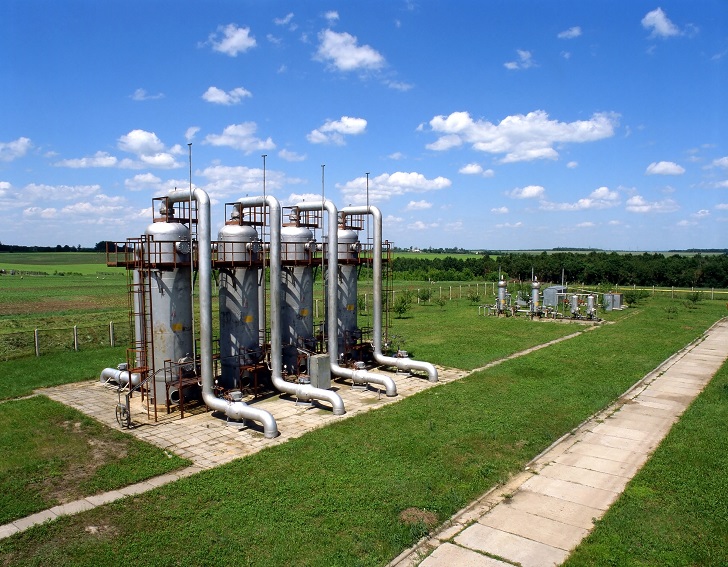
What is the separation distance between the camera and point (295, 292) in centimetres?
2105

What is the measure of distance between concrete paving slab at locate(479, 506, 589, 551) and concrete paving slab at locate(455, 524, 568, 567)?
16 centimetres

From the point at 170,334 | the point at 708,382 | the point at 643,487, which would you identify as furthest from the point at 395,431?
the point at 708,382

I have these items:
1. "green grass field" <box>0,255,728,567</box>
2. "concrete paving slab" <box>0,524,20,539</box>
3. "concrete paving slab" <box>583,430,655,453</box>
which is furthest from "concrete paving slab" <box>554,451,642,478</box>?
"concrete paving slab" <box>0,524,20,539</box>

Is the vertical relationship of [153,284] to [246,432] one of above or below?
above


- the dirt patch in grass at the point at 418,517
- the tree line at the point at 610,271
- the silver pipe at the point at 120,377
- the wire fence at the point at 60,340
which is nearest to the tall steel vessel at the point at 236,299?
the silver pipe at the point at 120,377

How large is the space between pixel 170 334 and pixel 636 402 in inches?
610

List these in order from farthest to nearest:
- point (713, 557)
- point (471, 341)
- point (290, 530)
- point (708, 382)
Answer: point (471, 341), point (708, 382), point (290, 530), point (713, 557)

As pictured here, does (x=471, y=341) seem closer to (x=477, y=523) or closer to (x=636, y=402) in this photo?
(x=636, y=402)

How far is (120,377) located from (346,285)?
915 centimetres

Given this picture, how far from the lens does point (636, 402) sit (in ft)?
61.6

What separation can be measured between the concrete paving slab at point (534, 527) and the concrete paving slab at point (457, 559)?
1.07 metres

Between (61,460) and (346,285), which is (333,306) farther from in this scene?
(61,460)

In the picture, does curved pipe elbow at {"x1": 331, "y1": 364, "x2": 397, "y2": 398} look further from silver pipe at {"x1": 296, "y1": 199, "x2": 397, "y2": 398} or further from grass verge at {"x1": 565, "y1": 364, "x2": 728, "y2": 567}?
grass verge at {"x1": 565, "y1": 364, "x2": 728, "y2": 567}

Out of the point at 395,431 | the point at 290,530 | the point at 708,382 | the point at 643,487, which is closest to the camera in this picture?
the point at 290,530
